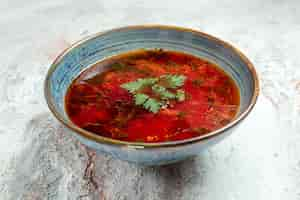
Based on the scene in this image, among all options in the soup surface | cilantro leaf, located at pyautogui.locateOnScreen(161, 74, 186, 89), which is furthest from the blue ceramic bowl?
cilantro leaf, located at pyautogui.locateOnScreen(161, 74, 186, 89)

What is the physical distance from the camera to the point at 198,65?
1537mm

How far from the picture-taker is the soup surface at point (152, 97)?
1281mm

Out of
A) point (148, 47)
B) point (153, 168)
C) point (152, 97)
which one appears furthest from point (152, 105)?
point (148, 47)

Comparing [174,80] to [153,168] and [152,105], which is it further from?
[153,168]

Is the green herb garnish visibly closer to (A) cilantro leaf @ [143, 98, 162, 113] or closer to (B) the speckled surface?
(A) cilantro leaf @ [143, 98, 162, 113]

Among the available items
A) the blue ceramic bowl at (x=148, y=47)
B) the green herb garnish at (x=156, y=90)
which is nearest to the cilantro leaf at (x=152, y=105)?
the green herb garnish at (x=156, y=90)

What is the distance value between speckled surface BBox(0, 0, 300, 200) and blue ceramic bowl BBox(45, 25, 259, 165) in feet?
0.50

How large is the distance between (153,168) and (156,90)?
0.22 meters

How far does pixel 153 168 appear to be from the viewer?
1373mm

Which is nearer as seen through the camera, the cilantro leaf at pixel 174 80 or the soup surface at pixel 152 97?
the soup surface at pixel 152 97

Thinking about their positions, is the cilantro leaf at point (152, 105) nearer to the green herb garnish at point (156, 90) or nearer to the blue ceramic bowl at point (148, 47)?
the green herb garnish at point (156, 90)

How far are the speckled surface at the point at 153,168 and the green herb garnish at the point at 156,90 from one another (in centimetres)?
19

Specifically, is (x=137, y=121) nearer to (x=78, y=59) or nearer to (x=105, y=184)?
(x=105, y=184)

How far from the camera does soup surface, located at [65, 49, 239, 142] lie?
128cm
